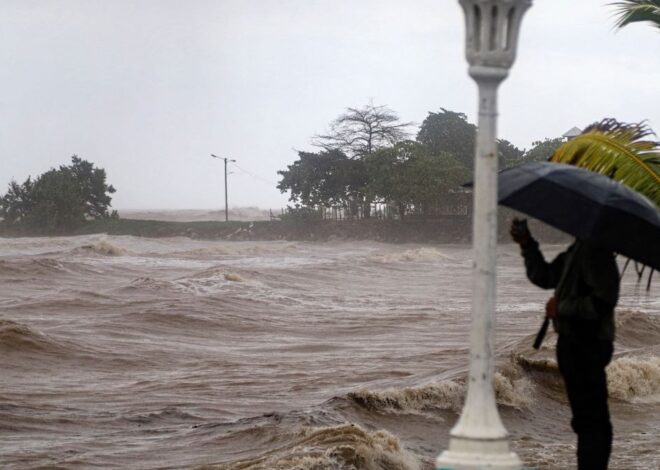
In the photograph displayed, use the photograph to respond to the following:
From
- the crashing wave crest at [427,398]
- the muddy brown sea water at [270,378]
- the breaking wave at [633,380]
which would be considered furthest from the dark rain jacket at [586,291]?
the breaking wave at [633,380]

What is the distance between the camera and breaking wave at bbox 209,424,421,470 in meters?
8.69

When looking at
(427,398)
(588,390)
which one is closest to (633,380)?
(427,398)

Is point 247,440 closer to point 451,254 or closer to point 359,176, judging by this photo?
point 451,254

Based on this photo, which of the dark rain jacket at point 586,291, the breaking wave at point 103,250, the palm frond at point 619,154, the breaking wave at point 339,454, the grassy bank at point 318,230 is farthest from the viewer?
the grassy bank at point 318,230

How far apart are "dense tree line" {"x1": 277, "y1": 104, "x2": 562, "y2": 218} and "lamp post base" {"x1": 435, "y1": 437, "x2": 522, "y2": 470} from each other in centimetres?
5562

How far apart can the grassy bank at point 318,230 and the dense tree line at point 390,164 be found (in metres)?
1.09

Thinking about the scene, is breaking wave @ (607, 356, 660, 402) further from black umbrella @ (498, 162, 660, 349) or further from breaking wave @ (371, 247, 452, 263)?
breaking wave @ (371, 247, 452, 263)

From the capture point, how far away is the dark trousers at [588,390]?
4.88m

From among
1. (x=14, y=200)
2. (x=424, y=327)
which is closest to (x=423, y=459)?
(x=424, y=327)

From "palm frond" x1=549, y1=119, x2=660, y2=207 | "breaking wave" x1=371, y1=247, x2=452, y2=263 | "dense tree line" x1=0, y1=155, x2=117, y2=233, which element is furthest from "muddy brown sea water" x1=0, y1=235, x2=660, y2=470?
"dense tree line" x1=0, y1=155, x2=117, y2=233

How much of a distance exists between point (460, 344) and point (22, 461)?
1009cm

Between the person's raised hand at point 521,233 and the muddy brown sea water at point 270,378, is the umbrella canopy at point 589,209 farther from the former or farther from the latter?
the muddy brown sea water at point 270,378

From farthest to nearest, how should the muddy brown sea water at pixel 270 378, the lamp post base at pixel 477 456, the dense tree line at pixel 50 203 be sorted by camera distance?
the dense tree line at pixel 50 203 < the muddy brown sea water at pixel 270 378 < the lamp post base at pixel 477 456

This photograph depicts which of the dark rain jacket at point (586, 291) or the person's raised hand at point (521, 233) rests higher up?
the person's raised hand at point (521, 233)
